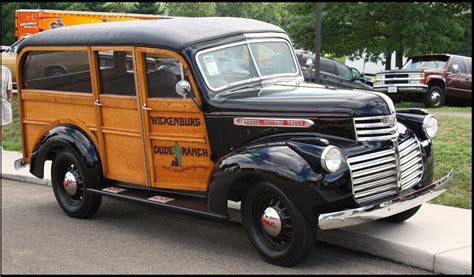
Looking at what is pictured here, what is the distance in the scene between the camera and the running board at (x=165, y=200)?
20.1 feet

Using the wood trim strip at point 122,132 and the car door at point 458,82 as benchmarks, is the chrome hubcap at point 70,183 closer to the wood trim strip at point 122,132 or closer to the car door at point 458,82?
the wood trim strip at point 122,132

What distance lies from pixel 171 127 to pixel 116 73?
40.7 inches

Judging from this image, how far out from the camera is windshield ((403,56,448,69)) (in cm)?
1822

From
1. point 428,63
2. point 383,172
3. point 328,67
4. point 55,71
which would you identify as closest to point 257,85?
point 383,172

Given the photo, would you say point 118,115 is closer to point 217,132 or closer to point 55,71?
point 55,71

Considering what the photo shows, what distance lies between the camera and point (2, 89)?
1105 centimetres

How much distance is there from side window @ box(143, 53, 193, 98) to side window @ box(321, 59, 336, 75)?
43.8 ft

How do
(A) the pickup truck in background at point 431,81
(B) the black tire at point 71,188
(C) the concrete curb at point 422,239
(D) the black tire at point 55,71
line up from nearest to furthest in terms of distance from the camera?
(C) the concrete curb at point 422,239 < (B) the black tire at point 71,188 < (D) the black tire at point 55,71 < (A) the pickup truck in background at point 431,81

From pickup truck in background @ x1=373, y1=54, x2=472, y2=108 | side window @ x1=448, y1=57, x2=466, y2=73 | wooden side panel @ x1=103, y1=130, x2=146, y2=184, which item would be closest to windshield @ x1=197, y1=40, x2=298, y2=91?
wooden side panel @ x1=103, y1=130, x2=146, y2=184

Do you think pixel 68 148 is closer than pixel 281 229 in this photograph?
No

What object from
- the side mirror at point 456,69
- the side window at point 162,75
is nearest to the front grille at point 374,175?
the side window at point 162,75

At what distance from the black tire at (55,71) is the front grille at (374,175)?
3919mm

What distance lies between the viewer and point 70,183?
7633 millimetres

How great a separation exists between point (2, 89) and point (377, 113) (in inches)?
296
